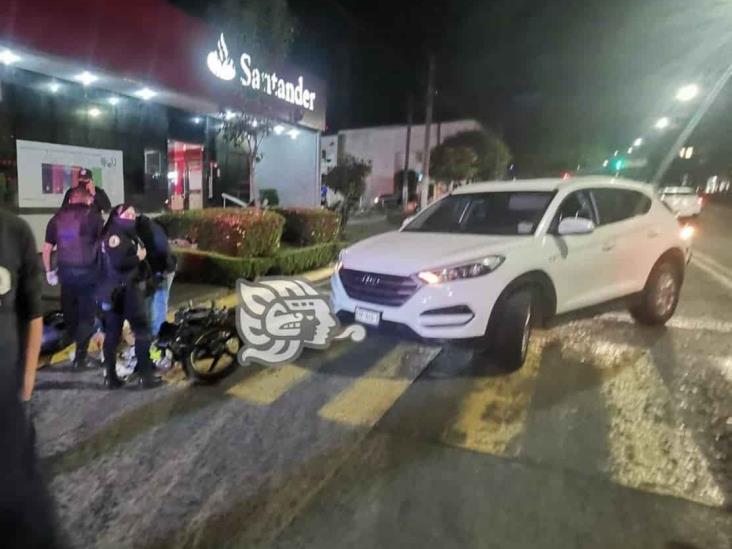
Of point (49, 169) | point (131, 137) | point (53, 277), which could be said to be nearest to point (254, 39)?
point (131, 137)

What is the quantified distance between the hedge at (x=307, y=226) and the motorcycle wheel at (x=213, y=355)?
6636 mm

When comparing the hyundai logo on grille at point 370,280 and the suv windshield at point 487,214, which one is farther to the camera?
the suv windshield at point 487,214

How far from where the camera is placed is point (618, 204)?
6.27 meters

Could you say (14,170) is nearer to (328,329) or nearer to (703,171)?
(328,329)

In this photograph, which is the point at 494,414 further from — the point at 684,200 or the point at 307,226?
the point at 684,200

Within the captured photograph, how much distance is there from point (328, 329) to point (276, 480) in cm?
295

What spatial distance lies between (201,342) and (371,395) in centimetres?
151

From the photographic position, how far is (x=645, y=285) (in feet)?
21.1

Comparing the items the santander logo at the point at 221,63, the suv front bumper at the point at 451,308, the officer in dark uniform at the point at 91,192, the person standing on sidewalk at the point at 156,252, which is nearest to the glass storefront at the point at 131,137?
the santander logo at the point at 221,63

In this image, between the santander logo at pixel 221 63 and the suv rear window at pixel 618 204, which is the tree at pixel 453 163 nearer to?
the santander logo at pixel 221 63

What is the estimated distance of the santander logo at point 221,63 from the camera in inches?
520

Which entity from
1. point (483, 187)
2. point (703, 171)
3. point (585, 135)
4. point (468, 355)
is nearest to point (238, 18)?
point (483, 187)

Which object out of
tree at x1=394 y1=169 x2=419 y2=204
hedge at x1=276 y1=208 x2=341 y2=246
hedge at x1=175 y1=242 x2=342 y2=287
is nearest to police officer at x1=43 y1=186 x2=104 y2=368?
hedge at x1=175 y1=242 x2=342 y2=287

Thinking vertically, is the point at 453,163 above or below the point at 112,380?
above
